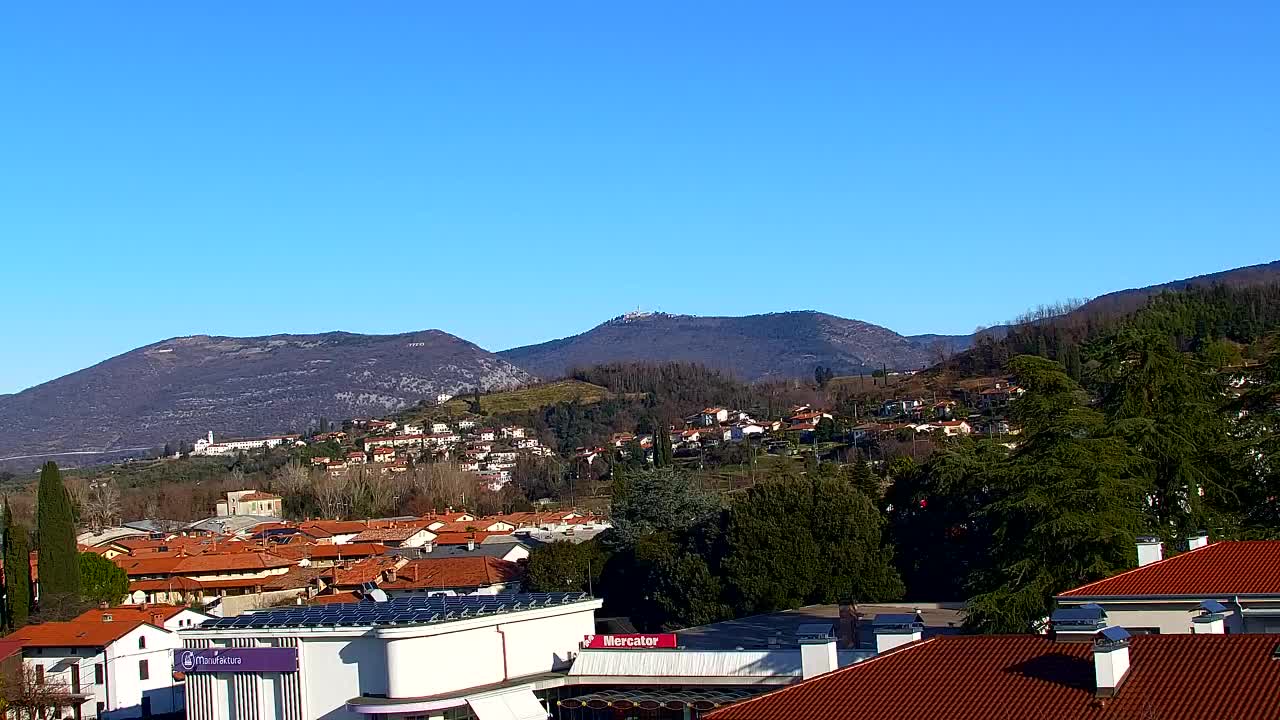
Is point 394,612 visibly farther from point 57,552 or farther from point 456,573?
point 456,573

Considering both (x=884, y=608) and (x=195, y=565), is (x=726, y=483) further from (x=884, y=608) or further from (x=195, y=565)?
(x=884, y=608)

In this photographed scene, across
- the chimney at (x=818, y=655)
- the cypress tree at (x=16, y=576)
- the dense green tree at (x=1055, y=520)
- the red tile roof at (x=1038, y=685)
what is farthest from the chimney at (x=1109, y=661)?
the cypress tree at (x=16, y=576)

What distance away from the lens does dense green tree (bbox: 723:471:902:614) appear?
164ft

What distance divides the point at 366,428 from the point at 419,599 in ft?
561

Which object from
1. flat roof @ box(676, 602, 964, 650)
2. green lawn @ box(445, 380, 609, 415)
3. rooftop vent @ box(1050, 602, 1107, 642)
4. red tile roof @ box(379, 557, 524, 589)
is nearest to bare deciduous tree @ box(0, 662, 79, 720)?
flat roof @ box(676, 602, 964, 650)

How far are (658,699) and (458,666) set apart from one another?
364cm

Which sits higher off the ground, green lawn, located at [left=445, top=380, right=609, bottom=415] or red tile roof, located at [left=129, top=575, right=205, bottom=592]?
green lawn, located at [left=445, top=380, right=609, bottom=415]

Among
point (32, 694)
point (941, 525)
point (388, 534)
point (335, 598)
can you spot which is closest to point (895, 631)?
point (32, 694)

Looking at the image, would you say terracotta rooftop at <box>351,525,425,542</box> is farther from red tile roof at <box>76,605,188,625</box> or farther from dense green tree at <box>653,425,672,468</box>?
red tile roof at <box>76,605,188,625</box>

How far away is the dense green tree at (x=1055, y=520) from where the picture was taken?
92.7 ft

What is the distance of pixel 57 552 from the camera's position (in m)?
53.7

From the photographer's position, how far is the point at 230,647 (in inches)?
1080

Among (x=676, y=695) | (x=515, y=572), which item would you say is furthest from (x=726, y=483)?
(x=676, y=695)

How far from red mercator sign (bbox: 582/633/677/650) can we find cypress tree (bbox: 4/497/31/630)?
1325 inches
